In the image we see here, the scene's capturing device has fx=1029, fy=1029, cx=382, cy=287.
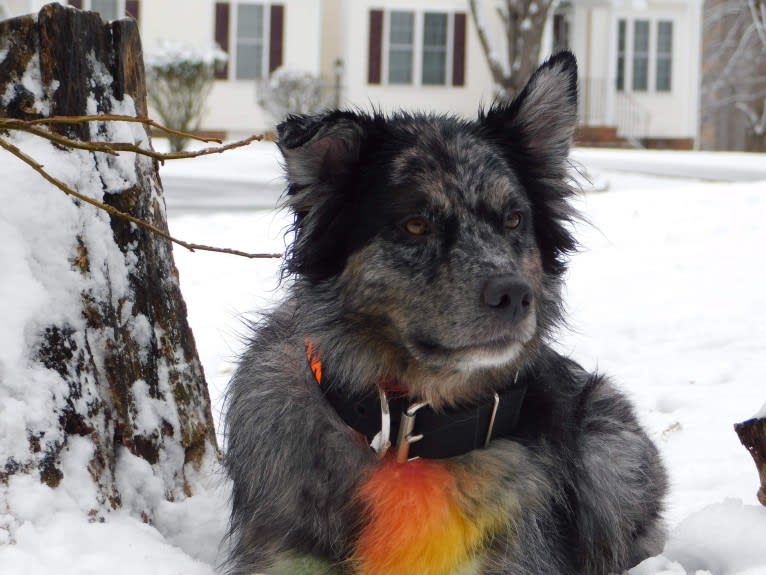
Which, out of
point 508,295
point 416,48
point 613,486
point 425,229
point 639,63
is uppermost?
point 639,63

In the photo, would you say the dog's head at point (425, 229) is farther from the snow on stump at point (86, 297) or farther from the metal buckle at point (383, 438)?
the snow on stump at point (86, 297)

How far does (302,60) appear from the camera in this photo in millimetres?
31094

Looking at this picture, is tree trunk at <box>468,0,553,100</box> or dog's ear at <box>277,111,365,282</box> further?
tree trunk at <box>468,0,553,100</box>

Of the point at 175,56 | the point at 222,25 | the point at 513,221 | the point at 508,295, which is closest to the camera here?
the point at 508,295

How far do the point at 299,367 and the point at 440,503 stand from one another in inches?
29.6

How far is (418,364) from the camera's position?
3508 millimetres

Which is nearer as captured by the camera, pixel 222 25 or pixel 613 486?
pixel 613 486

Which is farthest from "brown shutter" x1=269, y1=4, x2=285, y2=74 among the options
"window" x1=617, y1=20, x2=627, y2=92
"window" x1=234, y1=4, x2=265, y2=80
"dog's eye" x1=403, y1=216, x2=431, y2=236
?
"dog's eye" x1=403, y1=216, x2=431, y2=236

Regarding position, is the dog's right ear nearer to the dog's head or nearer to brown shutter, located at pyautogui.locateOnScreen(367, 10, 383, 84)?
the dog's head

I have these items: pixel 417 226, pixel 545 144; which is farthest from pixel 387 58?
pixel 417 226

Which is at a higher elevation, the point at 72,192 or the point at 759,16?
the point at 759,16

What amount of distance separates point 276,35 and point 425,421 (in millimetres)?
29056

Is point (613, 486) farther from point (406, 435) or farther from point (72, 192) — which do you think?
point (72, 192)

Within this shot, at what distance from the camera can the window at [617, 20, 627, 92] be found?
34.1 meters
